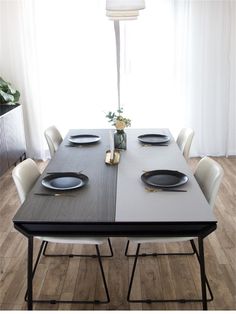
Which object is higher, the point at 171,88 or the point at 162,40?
the point at 162,40

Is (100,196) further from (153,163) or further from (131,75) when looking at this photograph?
(131,75)

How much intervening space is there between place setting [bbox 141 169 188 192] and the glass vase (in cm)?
57

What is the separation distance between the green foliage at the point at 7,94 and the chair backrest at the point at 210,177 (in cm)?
271

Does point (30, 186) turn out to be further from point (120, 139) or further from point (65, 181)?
point (120, 139)

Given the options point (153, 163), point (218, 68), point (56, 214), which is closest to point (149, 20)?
point (218, 68)

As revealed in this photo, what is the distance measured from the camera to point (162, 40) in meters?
4.58

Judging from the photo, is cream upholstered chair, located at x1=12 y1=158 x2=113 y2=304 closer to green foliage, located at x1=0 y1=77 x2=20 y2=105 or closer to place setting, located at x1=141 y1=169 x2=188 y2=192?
place setting, located at x1=141 y1=169 x2=188 y2=192

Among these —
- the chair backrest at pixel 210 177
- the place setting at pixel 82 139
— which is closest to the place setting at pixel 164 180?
the chair backrest at pixel 210 177

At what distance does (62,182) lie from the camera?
2.17m

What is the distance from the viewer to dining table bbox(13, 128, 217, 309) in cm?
175

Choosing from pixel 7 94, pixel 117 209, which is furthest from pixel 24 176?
pixel 7 94

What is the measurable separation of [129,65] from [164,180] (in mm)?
2788

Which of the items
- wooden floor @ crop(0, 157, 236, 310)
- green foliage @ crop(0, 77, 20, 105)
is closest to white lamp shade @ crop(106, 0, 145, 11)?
wooden floor @ crop(0, 157, 236, 310)

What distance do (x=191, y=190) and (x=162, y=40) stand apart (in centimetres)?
298
